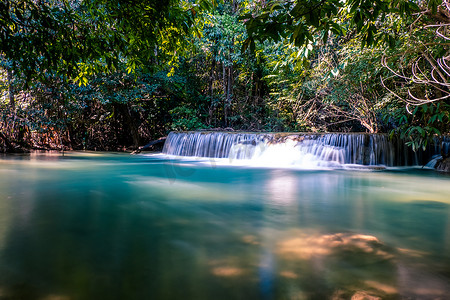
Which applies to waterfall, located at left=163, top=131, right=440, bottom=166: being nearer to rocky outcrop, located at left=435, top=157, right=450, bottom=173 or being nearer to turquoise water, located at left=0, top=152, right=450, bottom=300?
rocky outcrop, located at left=435, top=157, right=450, bottom=173

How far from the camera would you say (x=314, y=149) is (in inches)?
333

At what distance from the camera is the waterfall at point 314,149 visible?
800cm

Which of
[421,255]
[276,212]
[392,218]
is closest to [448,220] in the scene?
[392,218]

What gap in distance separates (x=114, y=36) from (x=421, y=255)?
3.29m

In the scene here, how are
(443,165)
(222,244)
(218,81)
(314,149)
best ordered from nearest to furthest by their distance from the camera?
(222,244) → (443,165) → (314,149) → (218,81)

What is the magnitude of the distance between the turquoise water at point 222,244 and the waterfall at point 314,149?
3.86m

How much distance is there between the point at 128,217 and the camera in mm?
2873

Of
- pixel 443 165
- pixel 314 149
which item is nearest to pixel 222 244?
pixel 314 149

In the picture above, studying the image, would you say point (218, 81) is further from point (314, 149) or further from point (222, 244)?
point (222, 244)

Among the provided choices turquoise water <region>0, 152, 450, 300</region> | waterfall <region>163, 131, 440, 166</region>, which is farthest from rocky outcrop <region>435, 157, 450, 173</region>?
turquoise water <region>0, 152, 450, 300</region>

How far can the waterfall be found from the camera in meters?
8.00

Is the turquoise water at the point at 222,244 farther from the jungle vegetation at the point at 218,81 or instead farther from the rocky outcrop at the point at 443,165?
the rocky outcrop at the point at 443,165

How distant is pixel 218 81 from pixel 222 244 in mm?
13071

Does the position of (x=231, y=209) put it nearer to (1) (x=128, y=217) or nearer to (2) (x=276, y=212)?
(2) (x=276, y=212)
